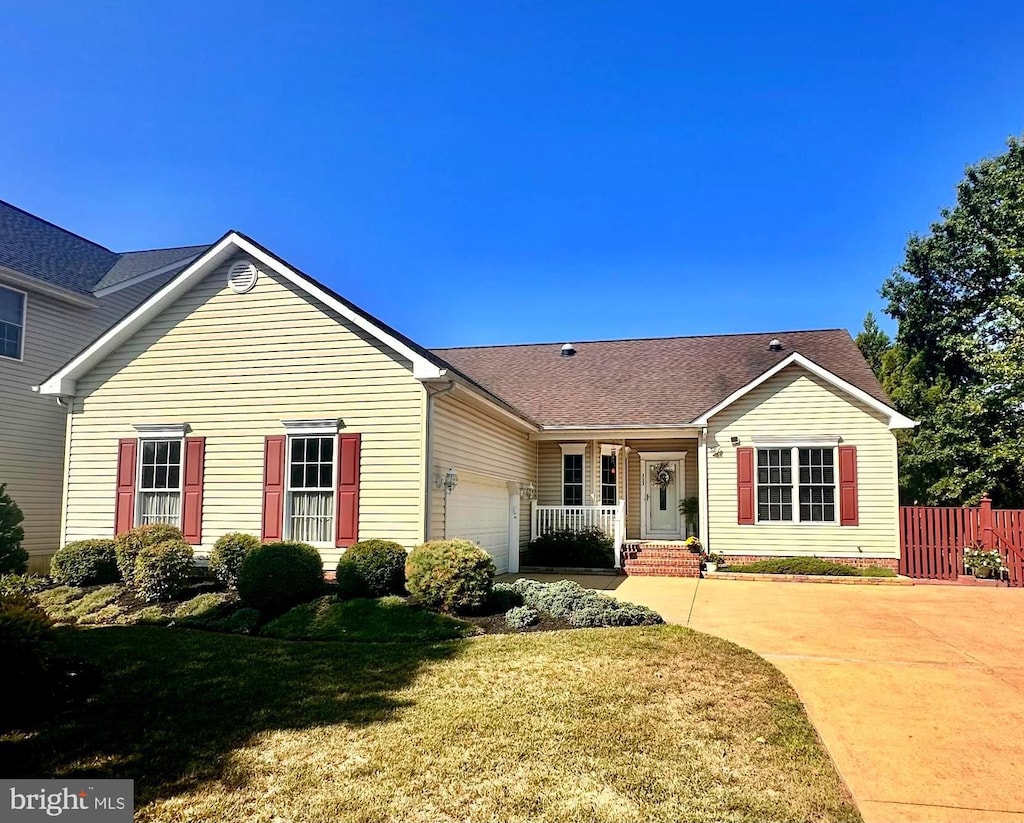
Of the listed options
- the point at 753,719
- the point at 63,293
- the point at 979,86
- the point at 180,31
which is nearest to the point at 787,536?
the point at 979,86

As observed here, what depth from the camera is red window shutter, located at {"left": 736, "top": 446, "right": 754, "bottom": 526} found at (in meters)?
15.4

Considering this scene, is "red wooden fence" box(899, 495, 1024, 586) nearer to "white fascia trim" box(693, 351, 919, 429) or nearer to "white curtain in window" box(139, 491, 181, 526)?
"white fascia trim" box(693, 351, 919, 429)

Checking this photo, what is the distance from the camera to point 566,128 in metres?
13.5

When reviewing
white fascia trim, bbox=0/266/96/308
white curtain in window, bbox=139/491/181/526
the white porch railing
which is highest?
white fascia trim, bbox=0/266/96/308

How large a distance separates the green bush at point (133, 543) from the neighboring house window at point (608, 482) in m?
10.5

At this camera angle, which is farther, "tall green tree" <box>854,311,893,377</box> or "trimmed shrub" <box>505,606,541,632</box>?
"tall green tree" <box>854,311,893,377</box>

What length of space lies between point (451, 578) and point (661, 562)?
24.4 ft

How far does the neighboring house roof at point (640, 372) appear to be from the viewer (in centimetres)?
1750

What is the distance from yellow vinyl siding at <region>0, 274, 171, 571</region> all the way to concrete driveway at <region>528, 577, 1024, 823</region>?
40.5ft

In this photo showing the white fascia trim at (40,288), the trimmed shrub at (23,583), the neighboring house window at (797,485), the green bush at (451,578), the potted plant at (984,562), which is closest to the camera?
the green bush at (451,578)

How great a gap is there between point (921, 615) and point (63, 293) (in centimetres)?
1784

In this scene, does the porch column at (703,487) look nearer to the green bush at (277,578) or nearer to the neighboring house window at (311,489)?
the neighboring house window at (311,489)

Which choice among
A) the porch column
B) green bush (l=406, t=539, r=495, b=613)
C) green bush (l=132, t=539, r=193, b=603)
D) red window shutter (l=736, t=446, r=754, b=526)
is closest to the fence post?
red window shutter (l=736, t=446, r=754, b=526)

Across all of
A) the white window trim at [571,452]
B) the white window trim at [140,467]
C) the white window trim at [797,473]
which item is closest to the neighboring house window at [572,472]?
the white window trim at [571,452]
